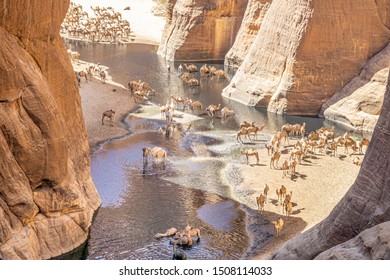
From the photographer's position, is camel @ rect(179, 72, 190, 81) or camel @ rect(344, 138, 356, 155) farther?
camel @ rect(179, 72, 190, 81)

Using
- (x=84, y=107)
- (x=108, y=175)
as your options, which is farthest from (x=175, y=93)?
(x=108, y=175)

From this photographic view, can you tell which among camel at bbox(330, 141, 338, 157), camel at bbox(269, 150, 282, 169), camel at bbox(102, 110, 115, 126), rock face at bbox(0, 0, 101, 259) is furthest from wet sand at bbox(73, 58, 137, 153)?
rock face at bbox(0, 0, 101, 259)

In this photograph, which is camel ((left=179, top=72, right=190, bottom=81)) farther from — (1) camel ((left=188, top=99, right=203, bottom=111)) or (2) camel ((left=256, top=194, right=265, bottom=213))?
(2) camel ((left=256, top=194, right=265, bottom=213))

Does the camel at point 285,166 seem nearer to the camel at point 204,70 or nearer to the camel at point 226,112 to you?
the camel at point 226,112

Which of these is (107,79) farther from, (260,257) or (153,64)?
(260,257)

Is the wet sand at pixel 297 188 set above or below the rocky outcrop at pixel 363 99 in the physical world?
below

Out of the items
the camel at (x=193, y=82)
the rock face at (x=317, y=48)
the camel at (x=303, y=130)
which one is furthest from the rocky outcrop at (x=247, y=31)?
the camel at (x=303, y=130)

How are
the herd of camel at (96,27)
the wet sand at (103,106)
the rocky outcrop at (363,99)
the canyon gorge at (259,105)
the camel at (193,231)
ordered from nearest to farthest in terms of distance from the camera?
the canyon gorge at (259,105)
the camel at (193,231)
the wet sand at (103,106)
the rocky outcrop at (363,99)
the herd of camel at (96,27)
